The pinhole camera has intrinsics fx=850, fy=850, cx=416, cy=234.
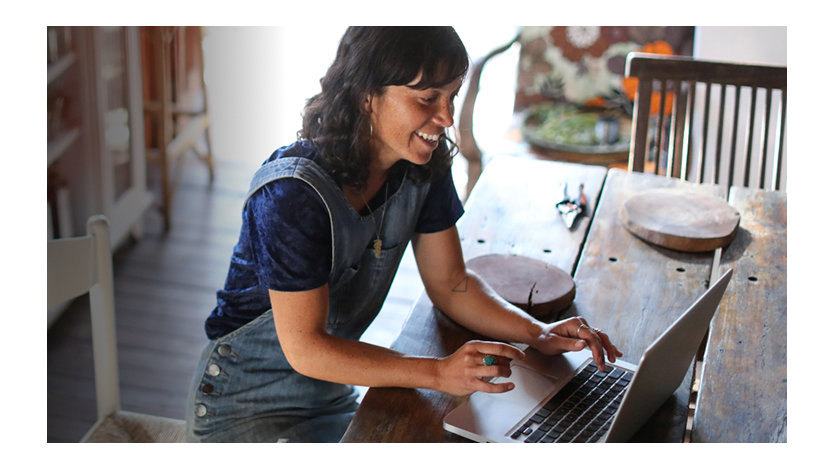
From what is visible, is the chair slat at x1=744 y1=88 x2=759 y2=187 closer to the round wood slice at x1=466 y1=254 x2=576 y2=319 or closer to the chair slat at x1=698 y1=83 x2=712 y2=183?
the chair slat at x1=698 y1=83 x2=712 y2=183

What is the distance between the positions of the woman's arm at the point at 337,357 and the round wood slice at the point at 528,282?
274 millimetres

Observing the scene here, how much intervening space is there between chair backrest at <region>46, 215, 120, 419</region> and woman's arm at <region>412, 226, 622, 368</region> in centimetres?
52

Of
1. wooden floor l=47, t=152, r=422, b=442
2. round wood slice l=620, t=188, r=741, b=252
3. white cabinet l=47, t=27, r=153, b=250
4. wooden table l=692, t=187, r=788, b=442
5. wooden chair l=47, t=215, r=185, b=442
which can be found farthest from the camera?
white cabinet l=47, t=27, r=153, b=250

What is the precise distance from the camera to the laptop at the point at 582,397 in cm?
100

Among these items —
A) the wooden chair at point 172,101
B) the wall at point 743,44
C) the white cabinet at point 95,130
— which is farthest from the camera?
the wooden chair at point 172,101

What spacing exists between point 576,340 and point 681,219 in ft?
1.79

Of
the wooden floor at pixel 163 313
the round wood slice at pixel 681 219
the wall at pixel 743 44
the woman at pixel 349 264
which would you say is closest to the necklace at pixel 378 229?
the woman at pixel 349 264

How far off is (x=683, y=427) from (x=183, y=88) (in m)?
3.06

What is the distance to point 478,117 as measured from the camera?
3.47m

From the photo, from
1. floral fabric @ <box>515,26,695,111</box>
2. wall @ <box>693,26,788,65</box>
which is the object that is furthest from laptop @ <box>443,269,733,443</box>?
floral fabric @ <box>515,26,695,111</box>

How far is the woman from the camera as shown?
3.61 feet

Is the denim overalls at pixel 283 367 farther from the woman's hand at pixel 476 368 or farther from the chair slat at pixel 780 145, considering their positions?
the chair slat at pixel 780 145

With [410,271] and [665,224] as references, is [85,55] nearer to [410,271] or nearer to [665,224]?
[410,271]

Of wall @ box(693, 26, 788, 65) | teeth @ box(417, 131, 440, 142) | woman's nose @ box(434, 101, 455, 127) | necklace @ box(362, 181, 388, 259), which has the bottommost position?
necklace @ box(362, 181, 388, 259)
